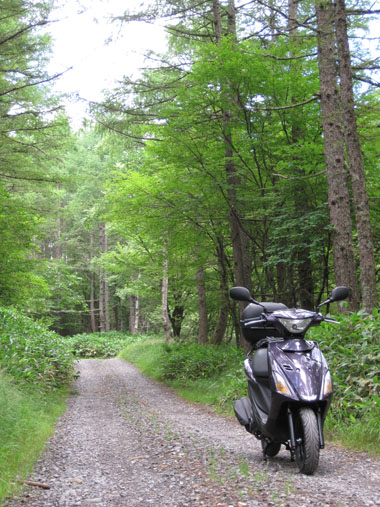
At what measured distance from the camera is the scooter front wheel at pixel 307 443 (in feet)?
11.0

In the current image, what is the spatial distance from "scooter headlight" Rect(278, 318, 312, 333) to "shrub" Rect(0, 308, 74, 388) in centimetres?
457

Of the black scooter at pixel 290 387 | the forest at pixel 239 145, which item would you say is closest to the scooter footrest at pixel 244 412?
the black scooter at pixel 290 387

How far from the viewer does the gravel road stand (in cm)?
307

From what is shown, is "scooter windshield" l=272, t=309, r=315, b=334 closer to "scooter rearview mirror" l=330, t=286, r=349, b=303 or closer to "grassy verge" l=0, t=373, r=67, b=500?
"scooter rearview mirror" l=330, t=286, r=349, b=303

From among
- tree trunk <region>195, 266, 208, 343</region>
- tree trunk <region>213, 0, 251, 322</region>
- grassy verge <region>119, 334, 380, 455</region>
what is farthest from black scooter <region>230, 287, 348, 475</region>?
tree trunk <region>195, 266, 208, 343</region>

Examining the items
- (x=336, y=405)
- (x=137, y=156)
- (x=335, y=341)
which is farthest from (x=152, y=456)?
(x=137, y=156)

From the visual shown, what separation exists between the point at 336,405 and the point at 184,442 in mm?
1829

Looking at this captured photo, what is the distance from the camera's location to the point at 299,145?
29.2 feet

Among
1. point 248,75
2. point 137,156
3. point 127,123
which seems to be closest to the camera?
point 248,75

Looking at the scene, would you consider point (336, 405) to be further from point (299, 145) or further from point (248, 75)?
point (248, 75)

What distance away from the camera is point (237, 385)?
7.70m

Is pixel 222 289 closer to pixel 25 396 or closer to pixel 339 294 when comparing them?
pixel 25 396

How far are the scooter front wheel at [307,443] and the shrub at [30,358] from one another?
463cm

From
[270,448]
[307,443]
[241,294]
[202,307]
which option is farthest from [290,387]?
[202,307]
